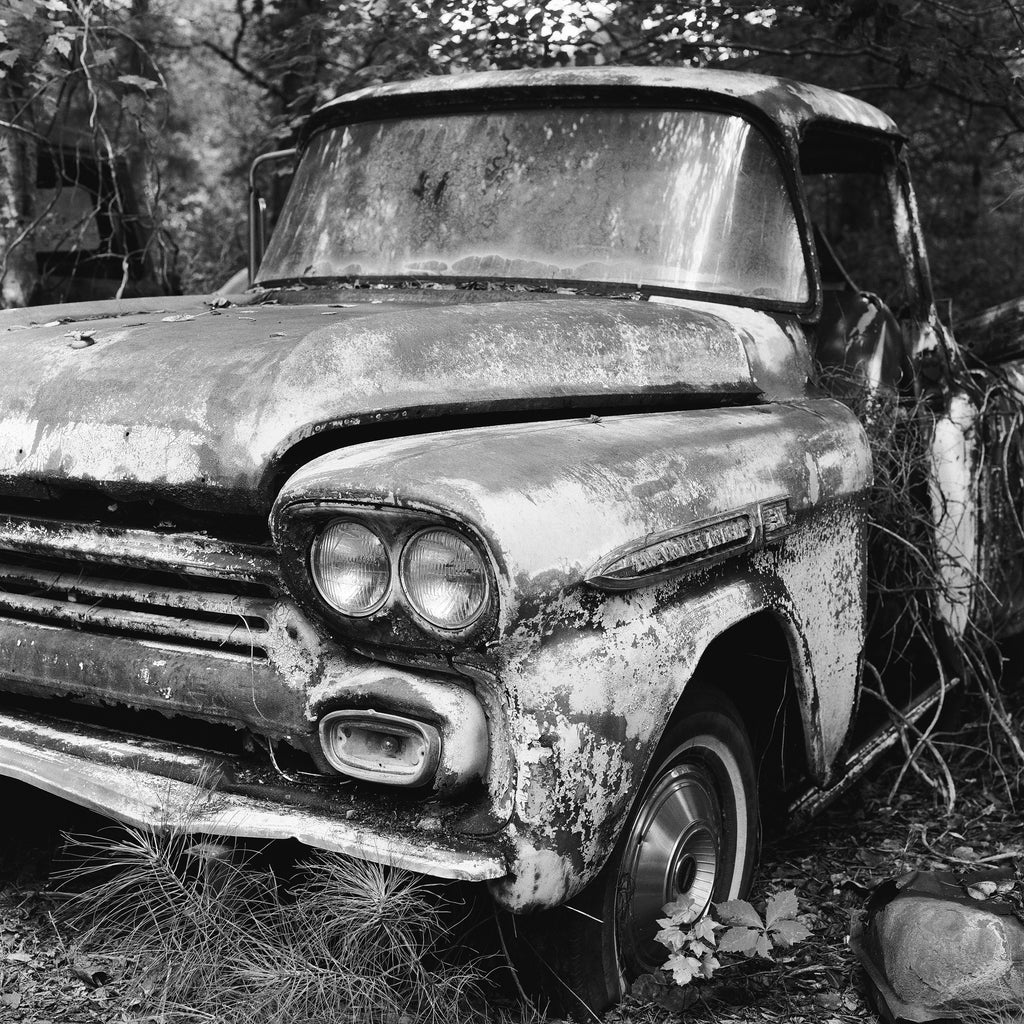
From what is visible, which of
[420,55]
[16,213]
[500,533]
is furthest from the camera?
[420,55]

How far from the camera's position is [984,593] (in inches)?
140

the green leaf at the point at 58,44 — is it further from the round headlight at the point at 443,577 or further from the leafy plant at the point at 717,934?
the leafy plant at the point at 717,934

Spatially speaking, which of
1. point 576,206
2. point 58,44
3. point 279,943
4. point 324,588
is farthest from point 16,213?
point 279,943

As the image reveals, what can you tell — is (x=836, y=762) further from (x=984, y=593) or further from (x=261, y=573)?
(x=261, y=573)

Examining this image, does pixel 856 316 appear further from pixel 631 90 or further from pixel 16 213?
pixel 16 213

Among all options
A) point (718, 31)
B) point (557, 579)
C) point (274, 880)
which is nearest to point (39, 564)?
point (274, 880)

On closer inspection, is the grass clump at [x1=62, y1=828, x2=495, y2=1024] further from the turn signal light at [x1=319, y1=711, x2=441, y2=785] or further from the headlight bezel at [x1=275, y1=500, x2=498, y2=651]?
the headlight bezel at [x1=275, y1=500, x2=498, y2=651]

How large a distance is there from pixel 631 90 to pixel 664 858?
6.51 feet

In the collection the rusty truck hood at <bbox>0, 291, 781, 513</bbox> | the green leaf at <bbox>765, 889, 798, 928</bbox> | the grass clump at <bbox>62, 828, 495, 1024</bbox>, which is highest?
the rusty truck hood at <bbox>0, 291, 781, 513</bbox>

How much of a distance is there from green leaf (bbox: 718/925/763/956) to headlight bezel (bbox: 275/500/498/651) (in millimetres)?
935

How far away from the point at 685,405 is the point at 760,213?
0.66 m

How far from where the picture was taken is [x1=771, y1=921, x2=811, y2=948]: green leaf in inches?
Result: 92.8

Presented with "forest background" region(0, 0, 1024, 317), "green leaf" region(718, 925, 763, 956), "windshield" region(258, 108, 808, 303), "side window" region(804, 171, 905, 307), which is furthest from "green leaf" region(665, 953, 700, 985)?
"side window" region(804, 171, 905, 307)

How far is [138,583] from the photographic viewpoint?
7.44ft
